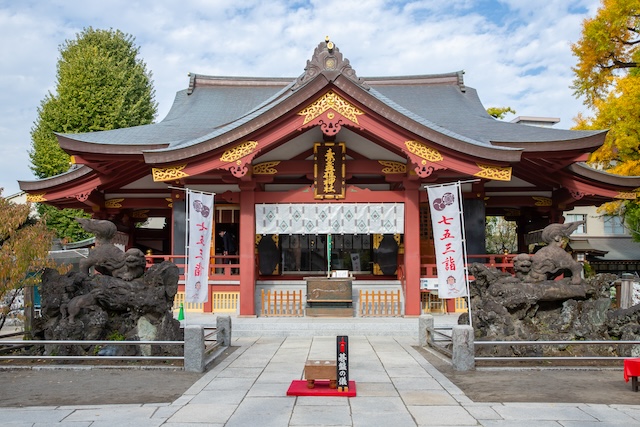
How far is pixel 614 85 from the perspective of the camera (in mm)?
24062

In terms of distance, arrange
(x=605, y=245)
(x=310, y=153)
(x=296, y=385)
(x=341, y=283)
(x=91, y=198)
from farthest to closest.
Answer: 1. (x=605, y=245)
2. (x=91, y=198)
3. (x=310, y=153)
4. (x=341, y=283)
5. (x=296, y=385)

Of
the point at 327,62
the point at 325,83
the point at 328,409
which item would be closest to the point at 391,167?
the point at 325,83

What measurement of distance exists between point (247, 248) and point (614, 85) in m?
18.9

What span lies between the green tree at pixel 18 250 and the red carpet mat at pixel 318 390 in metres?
6.23

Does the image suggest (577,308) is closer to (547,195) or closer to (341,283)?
(341,283)

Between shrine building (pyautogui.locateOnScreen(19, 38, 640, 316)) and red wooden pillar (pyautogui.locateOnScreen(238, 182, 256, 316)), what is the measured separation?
0.03 meters

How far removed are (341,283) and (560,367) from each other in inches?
285

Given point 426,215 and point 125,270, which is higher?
point 426,215

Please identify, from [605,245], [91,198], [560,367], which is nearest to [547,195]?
[560,367]

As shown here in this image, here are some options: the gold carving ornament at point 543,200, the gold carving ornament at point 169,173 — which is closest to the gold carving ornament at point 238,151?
the gold carving ornament at point 169,173

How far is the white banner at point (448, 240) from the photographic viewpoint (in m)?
13.0

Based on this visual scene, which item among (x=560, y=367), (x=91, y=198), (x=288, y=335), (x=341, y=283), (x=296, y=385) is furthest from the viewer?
(x=91, y=198)

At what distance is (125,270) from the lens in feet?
37.0

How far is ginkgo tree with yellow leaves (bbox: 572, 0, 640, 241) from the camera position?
21.8m
